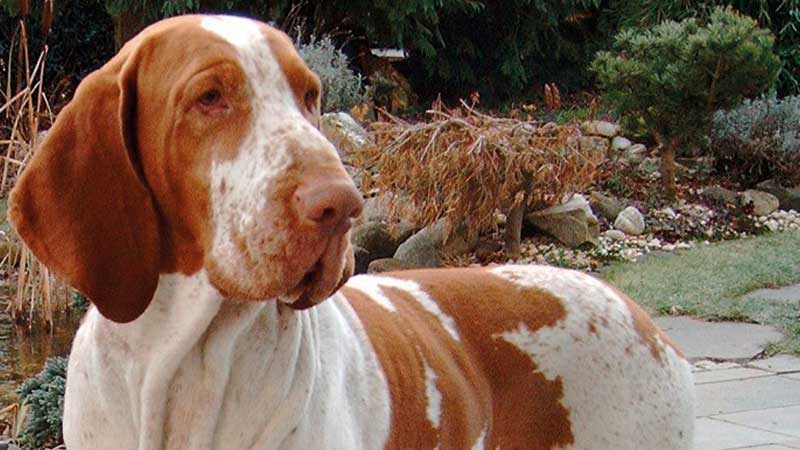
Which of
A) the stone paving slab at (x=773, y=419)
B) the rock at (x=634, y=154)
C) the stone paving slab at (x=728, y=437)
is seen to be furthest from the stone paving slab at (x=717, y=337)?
the rock at (x=634, y=154)

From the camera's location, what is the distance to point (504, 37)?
16.3 metres

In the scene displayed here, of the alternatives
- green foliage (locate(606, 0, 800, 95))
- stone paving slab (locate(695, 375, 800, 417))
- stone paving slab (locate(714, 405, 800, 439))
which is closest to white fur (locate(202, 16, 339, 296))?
stone paving slab (locate(714, 405, 800, 439))

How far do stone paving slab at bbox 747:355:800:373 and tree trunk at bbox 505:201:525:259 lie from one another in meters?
2.70

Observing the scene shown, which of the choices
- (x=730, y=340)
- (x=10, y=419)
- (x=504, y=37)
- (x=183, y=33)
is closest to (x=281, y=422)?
(x=183, y=33)

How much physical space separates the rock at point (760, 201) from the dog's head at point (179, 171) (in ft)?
31.6

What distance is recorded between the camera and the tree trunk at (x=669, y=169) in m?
11.3

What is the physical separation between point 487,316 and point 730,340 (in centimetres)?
421

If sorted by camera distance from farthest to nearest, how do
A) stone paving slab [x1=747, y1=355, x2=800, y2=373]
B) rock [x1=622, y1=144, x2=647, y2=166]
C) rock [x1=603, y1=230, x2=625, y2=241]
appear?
rock [x1=622, y1=144, x2=647, y2=166], rock [x1=603, y1=230, x2=625, y2=241], stone paving slab [x1=747, y1=355, x2=800, y2=373]

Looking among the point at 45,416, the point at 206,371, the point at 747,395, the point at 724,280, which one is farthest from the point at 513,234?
the point at 206,371

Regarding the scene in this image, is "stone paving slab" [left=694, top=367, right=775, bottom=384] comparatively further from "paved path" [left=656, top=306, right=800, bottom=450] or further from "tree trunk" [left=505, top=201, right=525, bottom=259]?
"tree trunk" [left=505, top=201, right=525, bottom=259]

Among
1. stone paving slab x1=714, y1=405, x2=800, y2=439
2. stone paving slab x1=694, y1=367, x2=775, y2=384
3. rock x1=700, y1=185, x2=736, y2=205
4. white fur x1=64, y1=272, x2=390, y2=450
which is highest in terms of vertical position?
white fur x1=64, y1=272, x2=390, y2=450

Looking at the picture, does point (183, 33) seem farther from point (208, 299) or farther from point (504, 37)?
point (504, 37)

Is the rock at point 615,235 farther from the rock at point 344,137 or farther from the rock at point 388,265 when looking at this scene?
the rock at point 344,137

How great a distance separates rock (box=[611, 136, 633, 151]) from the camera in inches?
505
